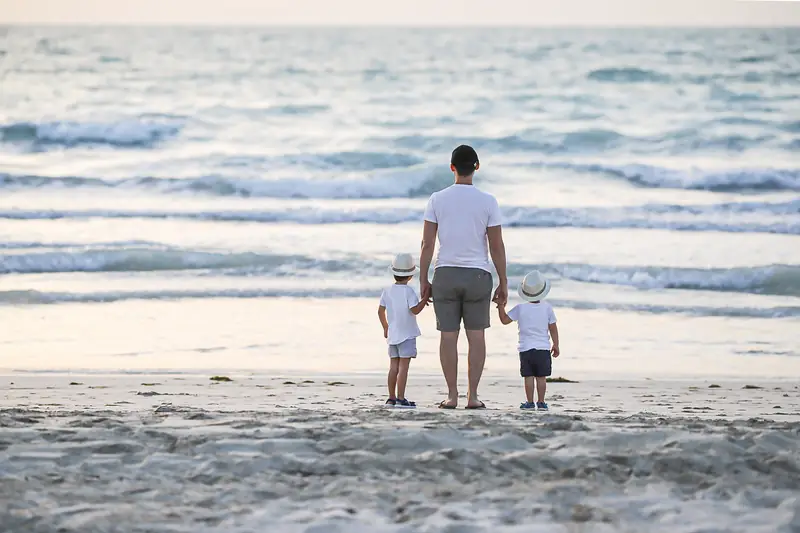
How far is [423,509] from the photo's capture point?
3838 millimetres

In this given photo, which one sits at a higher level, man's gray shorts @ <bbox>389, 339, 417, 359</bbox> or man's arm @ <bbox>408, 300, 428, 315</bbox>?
man's arm @ <bbox>408, 300, 428, 315</bbox>

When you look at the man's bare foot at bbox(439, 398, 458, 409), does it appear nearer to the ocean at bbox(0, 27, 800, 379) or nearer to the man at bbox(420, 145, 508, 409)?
the man at bbox(420, 145, 508, 409)

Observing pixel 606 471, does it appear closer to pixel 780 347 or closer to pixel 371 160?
pixel 780 347

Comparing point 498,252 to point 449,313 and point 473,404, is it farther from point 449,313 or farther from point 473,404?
point 473,404

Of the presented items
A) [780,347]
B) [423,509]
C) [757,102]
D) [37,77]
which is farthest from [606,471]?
[37,77]

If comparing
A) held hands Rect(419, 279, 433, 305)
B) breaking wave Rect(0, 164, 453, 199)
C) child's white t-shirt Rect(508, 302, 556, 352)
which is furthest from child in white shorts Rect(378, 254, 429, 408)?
breaking wave Rect(0, 164, 453, 199)

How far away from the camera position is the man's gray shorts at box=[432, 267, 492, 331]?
6105mm

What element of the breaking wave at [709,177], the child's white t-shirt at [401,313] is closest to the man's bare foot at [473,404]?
the child's white t-shirt at [401,313]

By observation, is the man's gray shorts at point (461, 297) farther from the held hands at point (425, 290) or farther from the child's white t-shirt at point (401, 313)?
the child's white t-shirt at point (401, 313)

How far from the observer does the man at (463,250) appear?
608cm

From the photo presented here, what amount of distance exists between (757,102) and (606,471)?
3082 cm

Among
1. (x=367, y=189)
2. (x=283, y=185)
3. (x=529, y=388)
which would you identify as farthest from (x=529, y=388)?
(x=283, y=185)

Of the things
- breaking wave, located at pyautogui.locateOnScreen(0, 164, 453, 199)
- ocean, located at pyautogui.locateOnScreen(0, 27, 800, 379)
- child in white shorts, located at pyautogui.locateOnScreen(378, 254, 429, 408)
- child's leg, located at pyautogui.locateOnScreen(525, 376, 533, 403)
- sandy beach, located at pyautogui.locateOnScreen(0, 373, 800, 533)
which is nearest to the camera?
sandy beach, located at pyautogui.locateOnScreen(0, 373, 800, 533)

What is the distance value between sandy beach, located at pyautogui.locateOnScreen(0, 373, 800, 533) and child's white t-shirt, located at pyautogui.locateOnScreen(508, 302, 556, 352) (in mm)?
657
